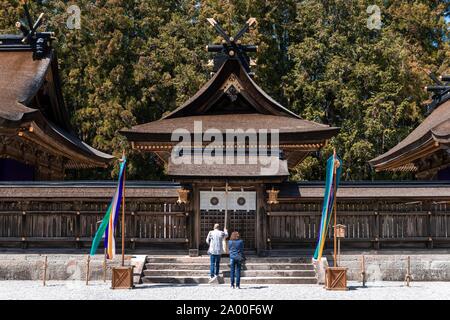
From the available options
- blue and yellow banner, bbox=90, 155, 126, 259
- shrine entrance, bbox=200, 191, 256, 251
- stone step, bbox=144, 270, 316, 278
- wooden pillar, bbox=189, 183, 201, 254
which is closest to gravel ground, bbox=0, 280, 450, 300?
stone step, bbox=144, 270, 316, 278

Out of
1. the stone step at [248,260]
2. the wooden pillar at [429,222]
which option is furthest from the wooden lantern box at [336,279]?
the wooden pillar at [429,222]

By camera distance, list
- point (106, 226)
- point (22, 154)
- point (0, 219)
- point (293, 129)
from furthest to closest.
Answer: point (22, 154)
point (293, 129)
point (0, 219)
point (106, 226)

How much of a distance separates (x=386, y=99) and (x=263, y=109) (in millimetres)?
14071

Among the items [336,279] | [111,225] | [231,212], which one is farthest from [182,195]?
[336,279]

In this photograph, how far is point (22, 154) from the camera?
80.0ft

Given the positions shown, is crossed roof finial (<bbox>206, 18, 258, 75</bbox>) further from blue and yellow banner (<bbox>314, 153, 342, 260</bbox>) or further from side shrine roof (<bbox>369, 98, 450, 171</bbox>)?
blue and yellow banner (<bbox>314, 153, 342, 260</bbox>)

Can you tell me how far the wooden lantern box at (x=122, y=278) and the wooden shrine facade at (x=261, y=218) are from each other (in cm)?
339

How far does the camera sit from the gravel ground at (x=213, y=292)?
1562cm

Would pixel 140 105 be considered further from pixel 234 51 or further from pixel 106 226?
pixel 106 226

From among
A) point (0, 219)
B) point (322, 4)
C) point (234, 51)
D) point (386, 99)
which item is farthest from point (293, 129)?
point (322, 4)

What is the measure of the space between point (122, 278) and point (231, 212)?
5118 millimetres

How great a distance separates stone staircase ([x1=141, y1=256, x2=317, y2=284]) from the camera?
62.5ft

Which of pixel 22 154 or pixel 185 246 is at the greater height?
pixel 22 154

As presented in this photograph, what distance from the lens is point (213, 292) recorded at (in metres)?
16.7
